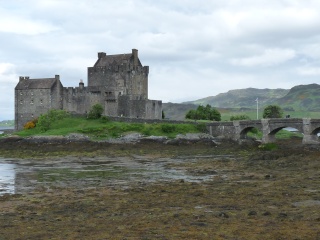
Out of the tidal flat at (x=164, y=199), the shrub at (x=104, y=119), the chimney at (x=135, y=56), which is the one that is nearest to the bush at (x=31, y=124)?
the shrub at (x=104, y=119)

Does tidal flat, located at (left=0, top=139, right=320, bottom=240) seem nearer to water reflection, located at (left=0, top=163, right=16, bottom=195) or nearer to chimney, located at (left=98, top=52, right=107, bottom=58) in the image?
water reflection, located at (left=0, top=163, right=16, bottom=195)

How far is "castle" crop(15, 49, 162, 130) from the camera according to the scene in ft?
267

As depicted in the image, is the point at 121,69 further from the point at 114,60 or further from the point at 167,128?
the point at 167,128

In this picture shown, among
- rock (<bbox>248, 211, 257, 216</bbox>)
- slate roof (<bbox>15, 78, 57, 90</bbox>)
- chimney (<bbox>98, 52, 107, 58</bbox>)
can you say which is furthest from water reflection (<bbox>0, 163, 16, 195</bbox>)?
chimney (<bbox>98, 52, 107, 58</bbox>)

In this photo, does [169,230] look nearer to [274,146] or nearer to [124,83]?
[274,146]

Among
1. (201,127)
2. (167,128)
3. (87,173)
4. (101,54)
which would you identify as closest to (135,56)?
(101,54)

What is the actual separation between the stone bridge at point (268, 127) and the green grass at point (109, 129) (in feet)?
12.2

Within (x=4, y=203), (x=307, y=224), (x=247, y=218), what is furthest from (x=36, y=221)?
(x=307, y=224)

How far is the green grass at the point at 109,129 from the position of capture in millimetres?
67438

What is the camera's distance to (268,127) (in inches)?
2630

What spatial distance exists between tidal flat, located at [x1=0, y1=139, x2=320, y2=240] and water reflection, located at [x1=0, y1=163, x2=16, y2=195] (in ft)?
1.46

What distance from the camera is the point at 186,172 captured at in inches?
1487

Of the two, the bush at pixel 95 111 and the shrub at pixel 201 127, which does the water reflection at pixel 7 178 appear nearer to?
the bush at pixel 95 111

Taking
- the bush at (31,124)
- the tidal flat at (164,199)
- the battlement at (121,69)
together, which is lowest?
the tidal flat at (164,199)
